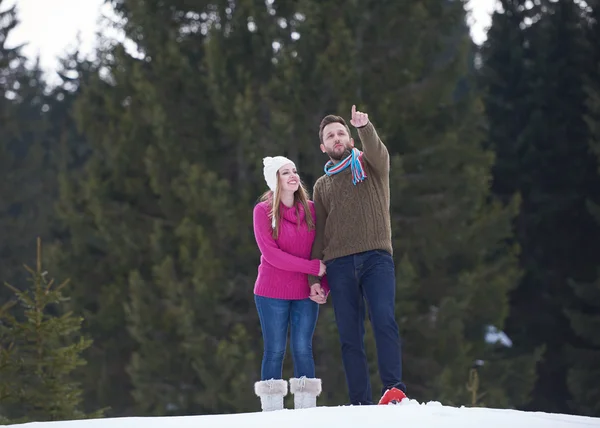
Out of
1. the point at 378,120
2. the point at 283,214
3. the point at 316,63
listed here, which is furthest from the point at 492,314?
the point at 283,214

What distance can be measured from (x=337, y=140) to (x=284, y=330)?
1.26 meters

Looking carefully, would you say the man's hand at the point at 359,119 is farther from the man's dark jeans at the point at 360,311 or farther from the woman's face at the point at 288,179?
the man's dark jeans at the point at 360,311

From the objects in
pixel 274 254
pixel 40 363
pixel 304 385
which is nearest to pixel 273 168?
pixel 274 254

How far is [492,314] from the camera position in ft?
67.2

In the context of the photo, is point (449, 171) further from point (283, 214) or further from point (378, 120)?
point (283, 214)

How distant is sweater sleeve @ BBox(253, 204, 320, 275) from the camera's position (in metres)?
6.82

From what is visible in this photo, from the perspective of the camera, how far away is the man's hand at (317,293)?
6.84 metres

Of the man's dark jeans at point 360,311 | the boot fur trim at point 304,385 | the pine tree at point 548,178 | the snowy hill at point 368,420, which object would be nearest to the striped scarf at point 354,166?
the man's dark jeans at point 360,311

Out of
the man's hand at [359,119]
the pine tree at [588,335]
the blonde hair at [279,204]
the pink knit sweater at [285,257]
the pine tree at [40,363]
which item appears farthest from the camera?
the pine tree at [588,335]

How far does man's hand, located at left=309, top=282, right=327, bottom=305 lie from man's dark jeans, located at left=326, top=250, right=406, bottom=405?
0.07 m

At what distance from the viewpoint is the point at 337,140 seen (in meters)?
6.94

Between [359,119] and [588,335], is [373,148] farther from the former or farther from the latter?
[588,335]

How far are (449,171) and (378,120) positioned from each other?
6.38 feet

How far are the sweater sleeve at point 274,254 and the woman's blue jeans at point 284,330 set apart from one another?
0.23 metres
